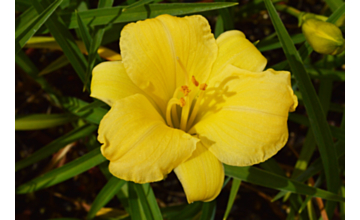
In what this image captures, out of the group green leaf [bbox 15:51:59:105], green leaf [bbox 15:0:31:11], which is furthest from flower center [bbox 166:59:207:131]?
green leaf [bbox 15:0:31:11]

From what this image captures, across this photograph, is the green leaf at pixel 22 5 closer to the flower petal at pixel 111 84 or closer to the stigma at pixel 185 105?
the flower petal at pixel 111 84

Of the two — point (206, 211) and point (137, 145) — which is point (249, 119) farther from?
point (206, 211)

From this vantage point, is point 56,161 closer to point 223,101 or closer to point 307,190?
point 223,101

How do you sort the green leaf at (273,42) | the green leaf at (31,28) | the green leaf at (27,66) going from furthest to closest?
1. the green leaf at (273,42)
2. the green leaf at (27,66)
3. the green leaf at (31,28)

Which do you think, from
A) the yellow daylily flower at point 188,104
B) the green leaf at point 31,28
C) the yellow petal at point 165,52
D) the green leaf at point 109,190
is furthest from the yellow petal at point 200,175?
the green leaf at point 31,28

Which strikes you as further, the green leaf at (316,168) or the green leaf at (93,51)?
the green leaf at (316,168)
